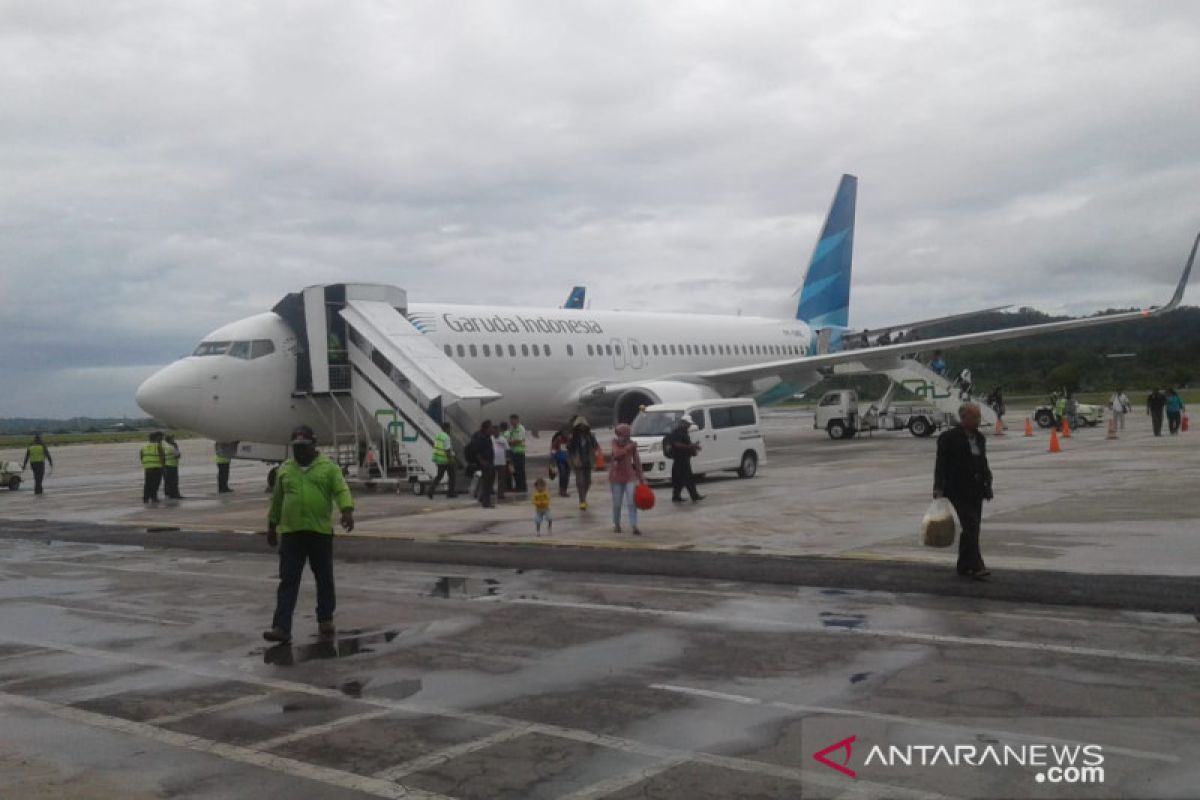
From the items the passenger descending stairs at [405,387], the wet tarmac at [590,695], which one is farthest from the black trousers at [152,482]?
the wet tarmac at [590,695]

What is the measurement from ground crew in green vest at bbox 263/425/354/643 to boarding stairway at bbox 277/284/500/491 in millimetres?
12068

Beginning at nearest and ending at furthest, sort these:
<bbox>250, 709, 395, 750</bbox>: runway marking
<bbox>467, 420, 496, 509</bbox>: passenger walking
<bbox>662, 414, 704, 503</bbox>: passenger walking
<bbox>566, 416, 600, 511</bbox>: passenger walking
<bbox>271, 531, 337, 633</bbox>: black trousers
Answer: <bbox>250, 709, 395, 750</bbox>: runway marking < <bbox>271, 531, 337, 633</bbox>: black trousers < <bbox>662, 414, 704, 503</bbox>: passenger walking < <bbox>566, 416, 600, 511</bbox>: passenger walking < <bbox>467, 420, 496, 509</bbox>: passenger walking

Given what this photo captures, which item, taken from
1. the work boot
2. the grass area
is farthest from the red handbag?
the grass area

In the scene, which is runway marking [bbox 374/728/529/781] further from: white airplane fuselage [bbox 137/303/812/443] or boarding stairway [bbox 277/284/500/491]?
white airplane fuselage [bbox 137/303/812/443]

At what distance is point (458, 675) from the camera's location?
777cm

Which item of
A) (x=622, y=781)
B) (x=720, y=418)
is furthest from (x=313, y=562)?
(x=720, y=418)

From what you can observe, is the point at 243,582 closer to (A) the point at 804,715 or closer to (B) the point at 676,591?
(B) the point at 676,591

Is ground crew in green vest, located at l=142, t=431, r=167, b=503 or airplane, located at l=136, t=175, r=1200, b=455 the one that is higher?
airplane, located at l=136, t=175, r=1200, b=455

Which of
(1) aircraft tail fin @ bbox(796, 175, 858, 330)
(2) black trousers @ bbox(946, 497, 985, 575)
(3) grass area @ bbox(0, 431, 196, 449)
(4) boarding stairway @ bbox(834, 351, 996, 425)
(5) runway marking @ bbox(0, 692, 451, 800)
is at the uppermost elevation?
(1) aircraft tail fin @ bbox(796, 175, 858, 330)

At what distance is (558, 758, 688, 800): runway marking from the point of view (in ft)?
17.1

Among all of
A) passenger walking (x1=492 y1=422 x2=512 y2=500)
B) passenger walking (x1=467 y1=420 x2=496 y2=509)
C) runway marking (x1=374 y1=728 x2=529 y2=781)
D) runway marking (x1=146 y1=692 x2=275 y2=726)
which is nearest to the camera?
runway marking (x1=374 y1=728 x2=529 y2=781)

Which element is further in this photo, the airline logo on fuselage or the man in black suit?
the airline logo on fuselage

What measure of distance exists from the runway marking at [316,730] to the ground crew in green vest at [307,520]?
8.98 ft

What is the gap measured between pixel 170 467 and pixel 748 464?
13167mm
